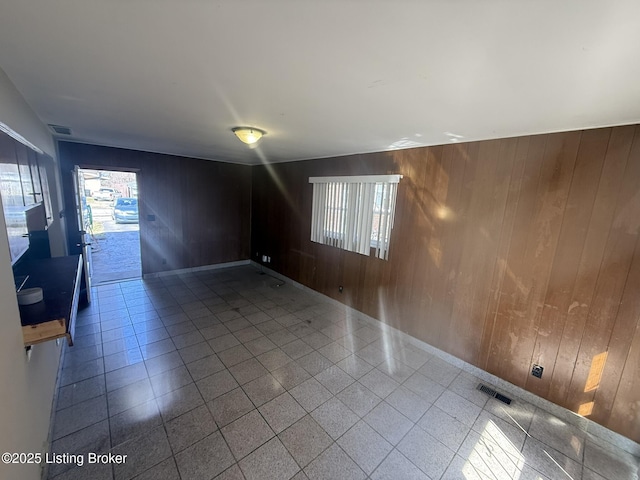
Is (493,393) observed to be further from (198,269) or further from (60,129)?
(60,129)

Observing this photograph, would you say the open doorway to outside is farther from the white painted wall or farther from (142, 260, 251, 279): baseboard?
the white painted wall

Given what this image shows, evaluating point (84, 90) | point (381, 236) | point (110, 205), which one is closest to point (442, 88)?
point (381, 236)

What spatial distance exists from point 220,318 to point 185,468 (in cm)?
198

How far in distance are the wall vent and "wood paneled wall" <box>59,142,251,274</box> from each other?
5.05 m

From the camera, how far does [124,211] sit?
32.3ft

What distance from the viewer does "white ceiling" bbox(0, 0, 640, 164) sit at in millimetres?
868

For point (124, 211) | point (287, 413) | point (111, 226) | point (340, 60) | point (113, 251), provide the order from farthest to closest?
1. point (124, 211)
2. point (111, 226)
3. point (113, 251)
4. point (287, 413)
5. point (340, 60)

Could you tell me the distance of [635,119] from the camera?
1660 millimetres

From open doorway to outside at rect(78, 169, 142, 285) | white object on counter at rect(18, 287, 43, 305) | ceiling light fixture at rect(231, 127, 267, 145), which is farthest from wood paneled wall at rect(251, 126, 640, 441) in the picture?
open doorway to outside at rect(78, 169, 142, 285)

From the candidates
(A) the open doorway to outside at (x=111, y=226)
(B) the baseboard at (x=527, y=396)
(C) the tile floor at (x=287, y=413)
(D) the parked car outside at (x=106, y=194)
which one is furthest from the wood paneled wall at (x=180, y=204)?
(D) the parked car outside at (x=106, y=194)

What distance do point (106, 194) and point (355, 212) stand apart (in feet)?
44.6

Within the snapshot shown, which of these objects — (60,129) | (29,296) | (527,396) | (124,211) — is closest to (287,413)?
(29,296)

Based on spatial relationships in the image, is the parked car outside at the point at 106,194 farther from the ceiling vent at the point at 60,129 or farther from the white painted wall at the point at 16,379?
the white painted wall at the point at 16,379

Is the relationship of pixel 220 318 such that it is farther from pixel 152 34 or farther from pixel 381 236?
pixel 152 34
